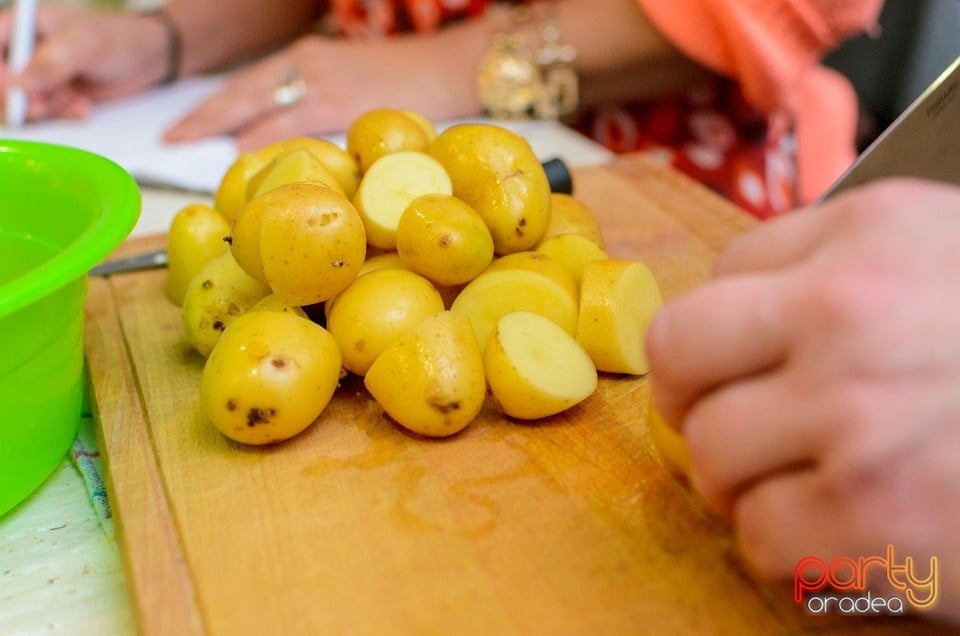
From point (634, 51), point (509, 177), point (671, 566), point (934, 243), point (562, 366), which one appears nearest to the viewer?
point (934, 243)

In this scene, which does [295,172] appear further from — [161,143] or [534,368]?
[161,143]

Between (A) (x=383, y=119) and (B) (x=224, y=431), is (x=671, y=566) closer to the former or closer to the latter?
(B) (x=224, y=431)

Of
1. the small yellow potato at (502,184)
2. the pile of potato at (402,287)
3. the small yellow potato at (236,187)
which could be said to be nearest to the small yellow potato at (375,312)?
the pile of potato at (402,287)

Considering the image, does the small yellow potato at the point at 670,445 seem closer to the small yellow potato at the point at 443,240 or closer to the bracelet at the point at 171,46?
the small yellow potato at the point at 443,240

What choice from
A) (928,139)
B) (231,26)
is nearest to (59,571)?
(928,139)

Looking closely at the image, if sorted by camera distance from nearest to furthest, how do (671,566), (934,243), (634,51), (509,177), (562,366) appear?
(934,243), (671,566), (562,366), (509,177), (634,51)

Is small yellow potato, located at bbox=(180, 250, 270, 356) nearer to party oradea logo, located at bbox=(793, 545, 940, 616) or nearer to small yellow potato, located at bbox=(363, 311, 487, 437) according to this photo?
small yellow potato, located at bbox=(363, 311, 487, 437)

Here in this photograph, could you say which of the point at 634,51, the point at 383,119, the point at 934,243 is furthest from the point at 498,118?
the point at 934,243
